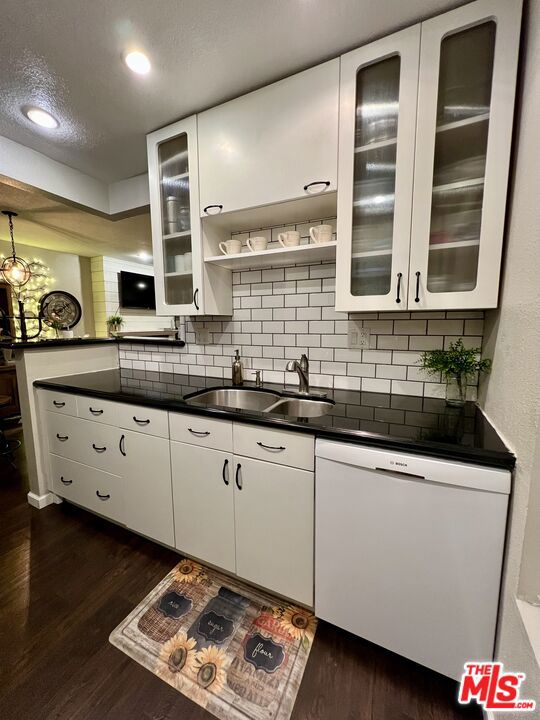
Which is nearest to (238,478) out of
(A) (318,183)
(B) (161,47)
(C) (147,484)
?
(C) (147,484)

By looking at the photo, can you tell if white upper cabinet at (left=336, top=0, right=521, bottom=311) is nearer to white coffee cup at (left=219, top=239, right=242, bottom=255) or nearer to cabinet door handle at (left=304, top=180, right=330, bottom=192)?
cabinet door handle at (left=304, top=180, right=330, bottom=192)

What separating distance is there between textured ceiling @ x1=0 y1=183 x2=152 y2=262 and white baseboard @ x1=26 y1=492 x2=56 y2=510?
2.36 meters

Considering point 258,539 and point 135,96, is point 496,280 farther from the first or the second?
point 135,96

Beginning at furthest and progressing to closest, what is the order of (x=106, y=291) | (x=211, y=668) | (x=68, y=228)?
(x=106, y=291)
(x=68, y=228)
(x=211, y=668)

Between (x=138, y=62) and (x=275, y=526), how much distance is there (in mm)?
2191

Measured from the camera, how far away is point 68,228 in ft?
12.2

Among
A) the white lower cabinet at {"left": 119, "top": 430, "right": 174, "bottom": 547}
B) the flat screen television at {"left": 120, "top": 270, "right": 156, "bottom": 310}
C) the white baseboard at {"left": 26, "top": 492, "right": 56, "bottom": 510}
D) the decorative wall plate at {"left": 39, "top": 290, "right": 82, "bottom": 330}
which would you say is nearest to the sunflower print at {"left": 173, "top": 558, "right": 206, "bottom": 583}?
the white lower cabinet at {"left": 119, "top": 430, "right": 174, "bottom": 547}

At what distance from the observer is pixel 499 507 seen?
0.90m

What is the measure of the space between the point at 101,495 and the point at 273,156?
2.23m

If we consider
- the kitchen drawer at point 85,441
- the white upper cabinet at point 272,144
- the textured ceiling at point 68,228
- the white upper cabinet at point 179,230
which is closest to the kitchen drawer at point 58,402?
the kitchen drawer at point 85,441

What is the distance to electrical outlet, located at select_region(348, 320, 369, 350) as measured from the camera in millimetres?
1671

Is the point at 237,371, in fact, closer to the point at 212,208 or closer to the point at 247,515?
the point at 247,515

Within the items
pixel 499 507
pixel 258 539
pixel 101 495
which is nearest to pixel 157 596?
pixel 258 539

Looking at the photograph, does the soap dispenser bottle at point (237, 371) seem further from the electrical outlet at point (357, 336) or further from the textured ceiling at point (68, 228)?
the textured ceiling at point (68, 228)
